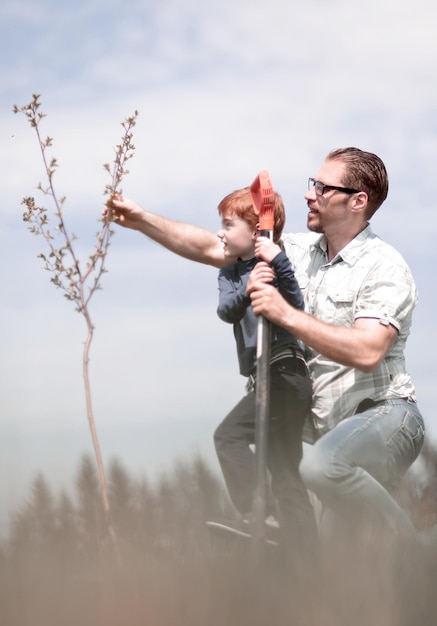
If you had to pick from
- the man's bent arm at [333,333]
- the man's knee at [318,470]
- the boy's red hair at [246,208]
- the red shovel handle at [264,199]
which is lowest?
the man's knee at [318,470]

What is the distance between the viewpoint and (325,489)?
14.4 feet

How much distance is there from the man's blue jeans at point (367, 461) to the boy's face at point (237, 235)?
893 mm

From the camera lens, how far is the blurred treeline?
11.3 ft

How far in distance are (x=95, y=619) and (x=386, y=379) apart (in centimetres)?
191

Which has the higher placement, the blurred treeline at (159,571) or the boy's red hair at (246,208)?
the boy's red hair at (246,208)

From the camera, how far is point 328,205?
16.2 ft

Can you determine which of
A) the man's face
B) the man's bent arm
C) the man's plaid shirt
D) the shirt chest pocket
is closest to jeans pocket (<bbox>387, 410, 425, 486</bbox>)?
the man's plaid shirt

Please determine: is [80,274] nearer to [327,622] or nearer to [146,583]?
[146,583]

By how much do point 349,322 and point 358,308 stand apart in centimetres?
9

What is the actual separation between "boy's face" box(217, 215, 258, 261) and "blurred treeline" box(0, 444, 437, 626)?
42.6 inches

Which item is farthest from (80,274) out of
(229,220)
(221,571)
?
(221,571)

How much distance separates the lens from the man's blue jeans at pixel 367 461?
437 cm

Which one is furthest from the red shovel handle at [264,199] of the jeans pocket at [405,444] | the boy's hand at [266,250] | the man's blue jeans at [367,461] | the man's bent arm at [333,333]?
the jeans pocket at [405,444]

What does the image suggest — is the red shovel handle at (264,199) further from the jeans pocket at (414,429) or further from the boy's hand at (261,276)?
the jeans pocket at (414,429)
